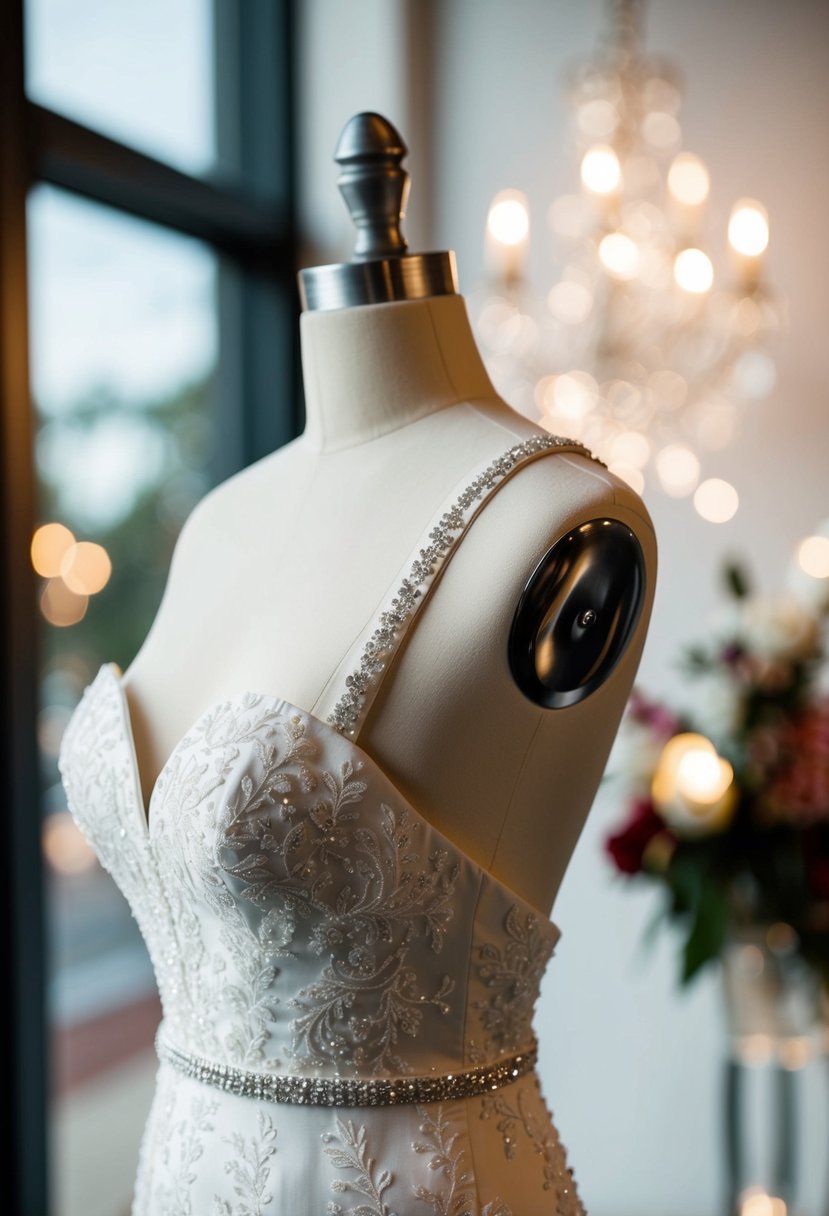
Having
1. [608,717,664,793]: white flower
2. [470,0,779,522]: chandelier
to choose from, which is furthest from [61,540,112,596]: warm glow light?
[608,717,664,793]: white flower

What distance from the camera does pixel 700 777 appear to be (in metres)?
2.01

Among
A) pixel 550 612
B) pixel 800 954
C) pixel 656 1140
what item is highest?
pixel 550 612

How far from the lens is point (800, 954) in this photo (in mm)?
2195

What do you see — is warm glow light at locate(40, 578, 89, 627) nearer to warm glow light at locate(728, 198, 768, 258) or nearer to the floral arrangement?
the floral arrangement

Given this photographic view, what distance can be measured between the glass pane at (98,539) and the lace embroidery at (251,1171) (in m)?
1.14

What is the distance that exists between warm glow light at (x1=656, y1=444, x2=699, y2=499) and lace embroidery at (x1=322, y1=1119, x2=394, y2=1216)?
2.07 meters

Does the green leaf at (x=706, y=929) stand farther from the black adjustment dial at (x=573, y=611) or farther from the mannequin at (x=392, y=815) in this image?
the black adjustment dial at (x=573, y=611)

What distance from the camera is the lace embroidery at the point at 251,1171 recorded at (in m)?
0.94

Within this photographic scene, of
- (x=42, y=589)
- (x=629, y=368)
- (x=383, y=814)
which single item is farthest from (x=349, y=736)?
(x=629, y=368)

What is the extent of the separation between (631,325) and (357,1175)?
2041mm

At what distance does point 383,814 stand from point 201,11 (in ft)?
8.26

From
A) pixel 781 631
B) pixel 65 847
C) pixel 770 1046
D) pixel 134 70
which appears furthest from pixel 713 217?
pixel 65 847

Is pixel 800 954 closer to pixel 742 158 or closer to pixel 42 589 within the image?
pixel 42 589

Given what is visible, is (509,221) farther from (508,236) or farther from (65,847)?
(65,847)
